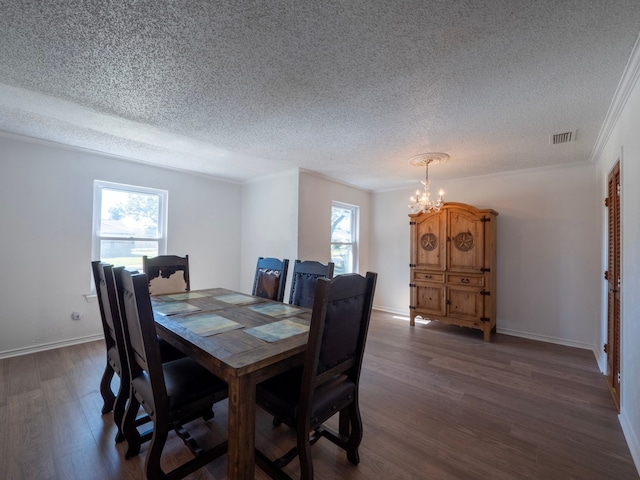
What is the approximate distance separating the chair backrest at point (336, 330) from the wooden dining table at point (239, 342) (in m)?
0.16

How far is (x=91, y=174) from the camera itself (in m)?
3.45

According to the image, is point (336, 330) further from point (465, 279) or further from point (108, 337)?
point (465, 279)

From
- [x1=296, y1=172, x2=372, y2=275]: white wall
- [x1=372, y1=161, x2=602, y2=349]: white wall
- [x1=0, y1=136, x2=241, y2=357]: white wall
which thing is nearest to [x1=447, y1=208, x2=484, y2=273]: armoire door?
[x1=372, y1=161, x2=602, y2=349]: white wall

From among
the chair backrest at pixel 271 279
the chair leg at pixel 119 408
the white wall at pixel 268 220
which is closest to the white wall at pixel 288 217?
the white wall at pixel 268 220

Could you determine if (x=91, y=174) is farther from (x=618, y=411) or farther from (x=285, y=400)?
(x=618, y=411)

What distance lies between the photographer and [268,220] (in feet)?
14.8

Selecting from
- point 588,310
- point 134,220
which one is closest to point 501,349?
point 588,310

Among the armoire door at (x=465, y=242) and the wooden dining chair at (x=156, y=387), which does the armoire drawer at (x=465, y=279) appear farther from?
the wooden dining chair at (x=156, y=387)

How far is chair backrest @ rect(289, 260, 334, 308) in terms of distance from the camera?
97.1 inches

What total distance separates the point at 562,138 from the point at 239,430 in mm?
3699

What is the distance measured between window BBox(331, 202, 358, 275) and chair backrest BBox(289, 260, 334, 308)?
237 centimetres

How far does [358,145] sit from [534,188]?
2.67m

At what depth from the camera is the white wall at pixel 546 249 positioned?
137 inches

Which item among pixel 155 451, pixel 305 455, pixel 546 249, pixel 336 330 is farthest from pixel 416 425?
pixel 546 249
